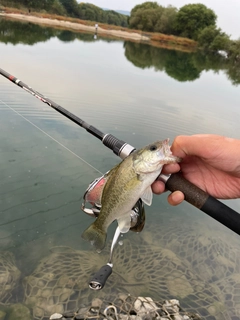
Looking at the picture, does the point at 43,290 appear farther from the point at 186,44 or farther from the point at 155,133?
the point at 186,44

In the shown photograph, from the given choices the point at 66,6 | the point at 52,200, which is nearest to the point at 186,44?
the point at 66,6

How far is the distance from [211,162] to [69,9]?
105847 millimetres

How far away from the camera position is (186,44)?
224 ft

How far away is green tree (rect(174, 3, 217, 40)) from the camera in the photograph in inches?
2968

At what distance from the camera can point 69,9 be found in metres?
94.1

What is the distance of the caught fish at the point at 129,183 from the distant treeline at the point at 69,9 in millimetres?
75412

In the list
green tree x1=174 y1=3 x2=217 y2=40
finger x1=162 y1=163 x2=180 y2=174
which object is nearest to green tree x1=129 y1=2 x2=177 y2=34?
green tree x1=174 y1=3 x2=217 y2=40

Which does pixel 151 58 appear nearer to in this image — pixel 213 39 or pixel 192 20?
pixel 213 39

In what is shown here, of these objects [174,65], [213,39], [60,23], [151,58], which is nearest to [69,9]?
[60,23]

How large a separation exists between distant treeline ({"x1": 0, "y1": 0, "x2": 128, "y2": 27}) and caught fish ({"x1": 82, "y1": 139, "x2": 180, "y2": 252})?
247ft

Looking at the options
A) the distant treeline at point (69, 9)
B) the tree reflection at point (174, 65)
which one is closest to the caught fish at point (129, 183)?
the tree reflection at point (174, 65)

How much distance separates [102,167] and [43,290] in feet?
10.2

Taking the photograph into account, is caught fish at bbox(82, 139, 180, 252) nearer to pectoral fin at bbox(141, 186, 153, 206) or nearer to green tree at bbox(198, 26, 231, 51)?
pectoral fin at bbox(141, 186, 153, 206)

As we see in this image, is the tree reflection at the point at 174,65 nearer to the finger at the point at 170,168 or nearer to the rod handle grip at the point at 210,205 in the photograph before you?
the finger at the point at 170,168
